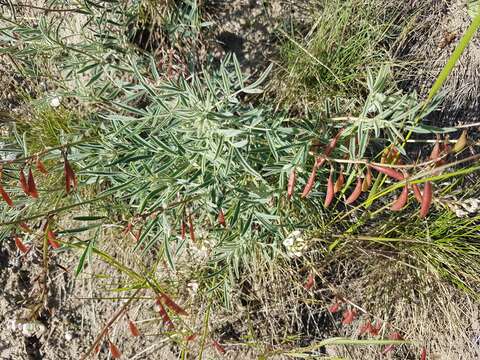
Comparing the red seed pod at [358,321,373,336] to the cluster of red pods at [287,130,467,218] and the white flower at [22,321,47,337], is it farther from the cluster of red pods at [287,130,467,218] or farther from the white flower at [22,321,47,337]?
the white flower at [22,321,47,337]

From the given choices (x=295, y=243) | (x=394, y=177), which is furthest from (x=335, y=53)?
(x=394, y=177)

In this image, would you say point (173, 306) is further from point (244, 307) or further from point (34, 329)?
point (34, 329)

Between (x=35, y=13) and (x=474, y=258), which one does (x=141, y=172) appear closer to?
(x=35, y=13)

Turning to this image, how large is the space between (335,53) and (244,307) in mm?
1520

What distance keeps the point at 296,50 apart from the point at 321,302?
4.59 feet

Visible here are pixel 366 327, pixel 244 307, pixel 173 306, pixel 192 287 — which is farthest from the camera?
pixel 244 307

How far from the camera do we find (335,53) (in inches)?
108

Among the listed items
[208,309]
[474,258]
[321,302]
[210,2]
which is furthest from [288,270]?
[210,2]

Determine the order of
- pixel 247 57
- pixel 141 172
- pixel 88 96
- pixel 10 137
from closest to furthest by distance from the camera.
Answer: pixel 141 172 < pixel 88 96 < pixel 10 137 < pixel 247 57

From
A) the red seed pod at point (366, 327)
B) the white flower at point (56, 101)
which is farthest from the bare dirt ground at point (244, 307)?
the white flower at point (56, 101)

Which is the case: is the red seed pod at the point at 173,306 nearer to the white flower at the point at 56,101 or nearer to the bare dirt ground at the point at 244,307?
the bare dirt ground at the point at 244,307

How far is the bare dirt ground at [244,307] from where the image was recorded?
2.80m

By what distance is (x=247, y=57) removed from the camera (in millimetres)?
2877

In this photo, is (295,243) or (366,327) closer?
(295,243)
